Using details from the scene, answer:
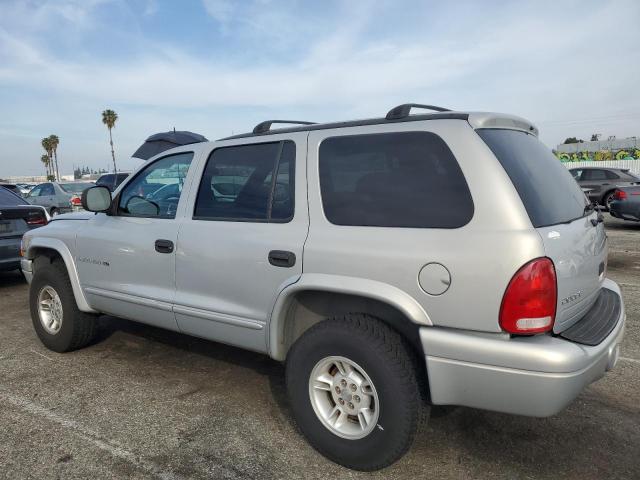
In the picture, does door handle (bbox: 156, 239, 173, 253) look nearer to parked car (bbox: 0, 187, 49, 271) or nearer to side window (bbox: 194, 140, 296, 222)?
side window (bbox: 194, 140, 296, 222)

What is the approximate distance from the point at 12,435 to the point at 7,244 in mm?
4839

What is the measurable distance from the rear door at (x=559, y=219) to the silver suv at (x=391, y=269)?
1cm

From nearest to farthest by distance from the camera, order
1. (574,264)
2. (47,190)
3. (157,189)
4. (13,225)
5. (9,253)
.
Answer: (574,264), (157,189), (9,253), (13,225), (47,190)

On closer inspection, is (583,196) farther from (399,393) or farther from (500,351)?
(399,393)

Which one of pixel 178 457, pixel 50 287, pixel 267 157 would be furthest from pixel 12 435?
pixel 267 157

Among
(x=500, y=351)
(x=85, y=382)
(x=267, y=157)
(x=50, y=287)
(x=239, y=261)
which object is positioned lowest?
(x=85, y=382)

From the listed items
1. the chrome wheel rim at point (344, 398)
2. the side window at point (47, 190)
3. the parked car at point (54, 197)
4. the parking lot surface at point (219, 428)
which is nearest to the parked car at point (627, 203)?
the parking lot surface at point (219, 428)

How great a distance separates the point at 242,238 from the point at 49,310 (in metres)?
2.57

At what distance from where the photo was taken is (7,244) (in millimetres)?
7152

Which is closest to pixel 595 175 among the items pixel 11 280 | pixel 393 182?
pixel 11 280

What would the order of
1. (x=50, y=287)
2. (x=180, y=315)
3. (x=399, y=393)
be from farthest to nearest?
(x=50, y=287)
(x=180, y=315)
(x=399, y=393)

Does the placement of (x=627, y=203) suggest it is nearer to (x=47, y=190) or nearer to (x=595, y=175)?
(x=595, y=175)

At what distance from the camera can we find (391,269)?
8.18ft

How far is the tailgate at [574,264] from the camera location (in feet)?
7.69
